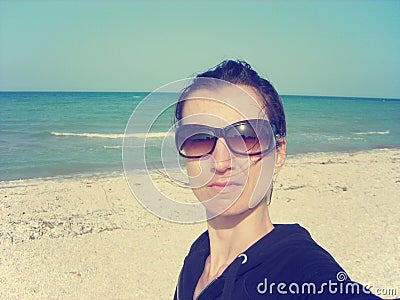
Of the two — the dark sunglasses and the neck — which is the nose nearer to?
the dark sunglasses

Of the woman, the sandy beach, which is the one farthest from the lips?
the sandy beach

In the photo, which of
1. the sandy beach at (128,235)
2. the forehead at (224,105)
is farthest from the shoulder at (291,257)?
the sandy beach at (128,235)

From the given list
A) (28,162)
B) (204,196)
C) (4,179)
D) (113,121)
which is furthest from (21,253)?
(113,121)

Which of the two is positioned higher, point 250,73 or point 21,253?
point 250,73

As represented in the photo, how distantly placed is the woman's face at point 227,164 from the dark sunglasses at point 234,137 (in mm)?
14

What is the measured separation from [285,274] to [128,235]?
505 cm

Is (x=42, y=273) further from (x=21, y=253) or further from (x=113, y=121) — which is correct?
(x=113, y=121)

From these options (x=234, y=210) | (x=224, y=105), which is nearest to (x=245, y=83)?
(x=224, y=105)

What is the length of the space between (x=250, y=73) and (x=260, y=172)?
12.7 inches

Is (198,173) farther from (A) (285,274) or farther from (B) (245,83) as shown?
(A) (285,274)

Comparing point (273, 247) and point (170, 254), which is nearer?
point (273, 247)

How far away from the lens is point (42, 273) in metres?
4.93

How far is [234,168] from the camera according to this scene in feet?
4.62

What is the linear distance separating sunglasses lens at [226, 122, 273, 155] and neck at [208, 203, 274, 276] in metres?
0.18
